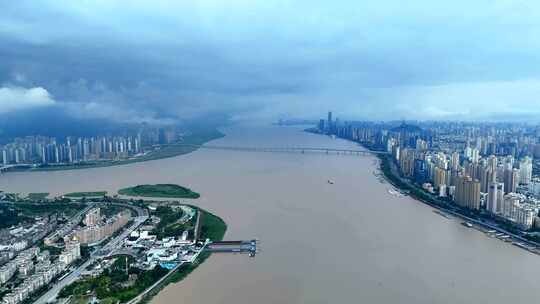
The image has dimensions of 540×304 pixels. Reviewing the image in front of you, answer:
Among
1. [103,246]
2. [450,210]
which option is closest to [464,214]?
[450,210]

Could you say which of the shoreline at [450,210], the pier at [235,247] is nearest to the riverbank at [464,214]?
the shoreline at [450,210]

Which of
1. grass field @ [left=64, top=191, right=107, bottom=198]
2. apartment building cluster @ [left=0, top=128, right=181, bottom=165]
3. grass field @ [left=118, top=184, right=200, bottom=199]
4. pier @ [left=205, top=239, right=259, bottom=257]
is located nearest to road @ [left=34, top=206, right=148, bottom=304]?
pier @ [left=205, top=239, right=259, bottom=257]

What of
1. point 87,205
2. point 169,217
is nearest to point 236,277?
point 169,217

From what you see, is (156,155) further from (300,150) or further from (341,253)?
(341,253)

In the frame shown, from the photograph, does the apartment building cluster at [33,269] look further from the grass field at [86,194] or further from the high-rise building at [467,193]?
the high-rise building at [467,193]

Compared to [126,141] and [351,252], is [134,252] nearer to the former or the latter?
[351,252]
